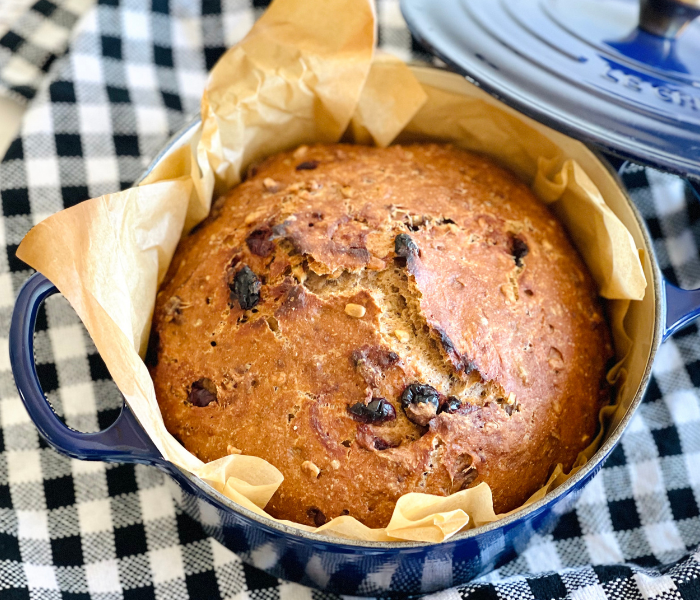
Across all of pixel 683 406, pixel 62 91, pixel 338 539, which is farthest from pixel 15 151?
pixel 683 406

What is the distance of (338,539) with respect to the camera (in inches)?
38.2

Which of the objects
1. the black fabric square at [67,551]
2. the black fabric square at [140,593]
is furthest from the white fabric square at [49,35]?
the black fabric square at [140,593]

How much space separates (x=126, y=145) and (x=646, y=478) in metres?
1.31

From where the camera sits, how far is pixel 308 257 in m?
1.15

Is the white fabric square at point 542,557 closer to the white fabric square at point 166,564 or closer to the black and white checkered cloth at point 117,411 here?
the black and white checkered cloth at point 117,411

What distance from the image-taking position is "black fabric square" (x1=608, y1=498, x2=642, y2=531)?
1392 millimetres

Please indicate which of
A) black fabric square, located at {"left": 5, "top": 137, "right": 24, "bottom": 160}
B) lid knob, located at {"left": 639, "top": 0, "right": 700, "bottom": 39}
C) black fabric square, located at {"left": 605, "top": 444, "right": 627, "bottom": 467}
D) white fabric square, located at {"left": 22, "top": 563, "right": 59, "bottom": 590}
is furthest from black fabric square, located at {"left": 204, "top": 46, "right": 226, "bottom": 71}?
black fabric square, located at {"left": 605, "top": 444, "right": 627, "bottom": 467}

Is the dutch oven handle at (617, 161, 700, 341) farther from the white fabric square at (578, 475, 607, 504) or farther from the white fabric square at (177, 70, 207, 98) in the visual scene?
the white fabric square at (177, 70, 207, 98)

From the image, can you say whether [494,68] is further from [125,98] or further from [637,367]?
[125,98]

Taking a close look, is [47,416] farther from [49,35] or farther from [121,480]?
[49,35]

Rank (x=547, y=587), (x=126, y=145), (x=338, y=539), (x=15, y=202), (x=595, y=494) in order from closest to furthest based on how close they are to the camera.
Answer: (x=338, y=539)
(x=547, y=587)
(x=595, y=494)
(x=15, y=202)
(x=126, y=145)

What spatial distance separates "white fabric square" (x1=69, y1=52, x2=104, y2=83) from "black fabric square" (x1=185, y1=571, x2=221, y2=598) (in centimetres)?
110

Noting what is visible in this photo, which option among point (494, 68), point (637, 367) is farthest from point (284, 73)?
point (637, 367)

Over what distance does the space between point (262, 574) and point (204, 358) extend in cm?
42
